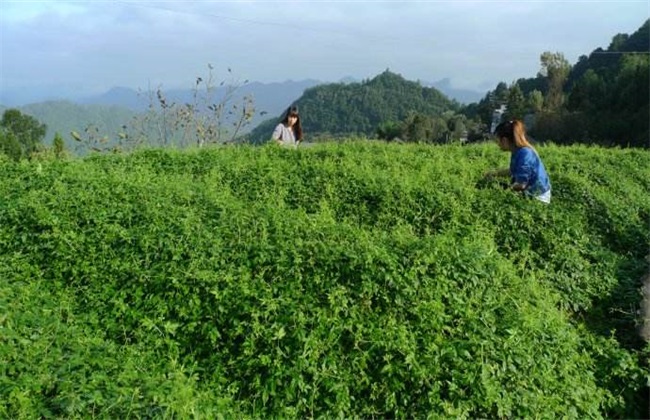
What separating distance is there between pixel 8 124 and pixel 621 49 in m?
55.8

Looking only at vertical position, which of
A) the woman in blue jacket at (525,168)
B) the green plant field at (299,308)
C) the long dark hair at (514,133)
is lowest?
the green plant field at (299,308)

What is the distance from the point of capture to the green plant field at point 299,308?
347 centimetres

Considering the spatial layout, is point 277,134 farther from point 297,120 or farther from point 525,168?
point 525,168

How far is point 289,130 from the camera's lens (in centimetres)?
938

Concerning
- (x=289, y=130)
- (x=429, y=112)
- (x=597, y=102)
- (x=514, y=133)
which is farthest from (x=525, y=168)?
(x=429, y=112)

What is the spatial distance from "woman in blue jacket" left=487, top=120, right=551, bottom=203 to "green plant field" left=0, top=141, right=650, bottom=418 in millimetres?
224

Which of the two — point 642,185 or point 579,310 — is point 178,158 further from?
point 642,185

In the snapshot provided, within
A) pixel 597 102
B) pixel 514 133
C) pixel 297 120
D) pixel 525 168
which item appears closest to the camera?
pixel 525 168

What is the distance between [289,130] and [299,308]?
19.3ft

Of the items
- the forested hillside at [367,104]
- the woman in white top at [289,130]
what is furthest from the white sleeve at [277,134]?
the forested hillside at [367,104]

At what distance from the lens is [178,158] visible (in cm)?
770

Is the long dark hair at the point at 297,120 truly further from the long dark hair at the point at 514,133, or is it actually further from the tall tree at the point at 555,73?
the tall tree at the point at 555,73

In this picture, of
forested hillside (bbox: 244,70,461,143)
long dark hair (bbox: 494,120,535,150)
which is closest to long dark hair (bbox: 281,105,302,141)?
long dark hair (bbox: 494,120,535,150)

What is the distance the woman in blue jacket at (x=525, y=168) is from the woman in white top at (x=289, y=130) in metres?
3.87
